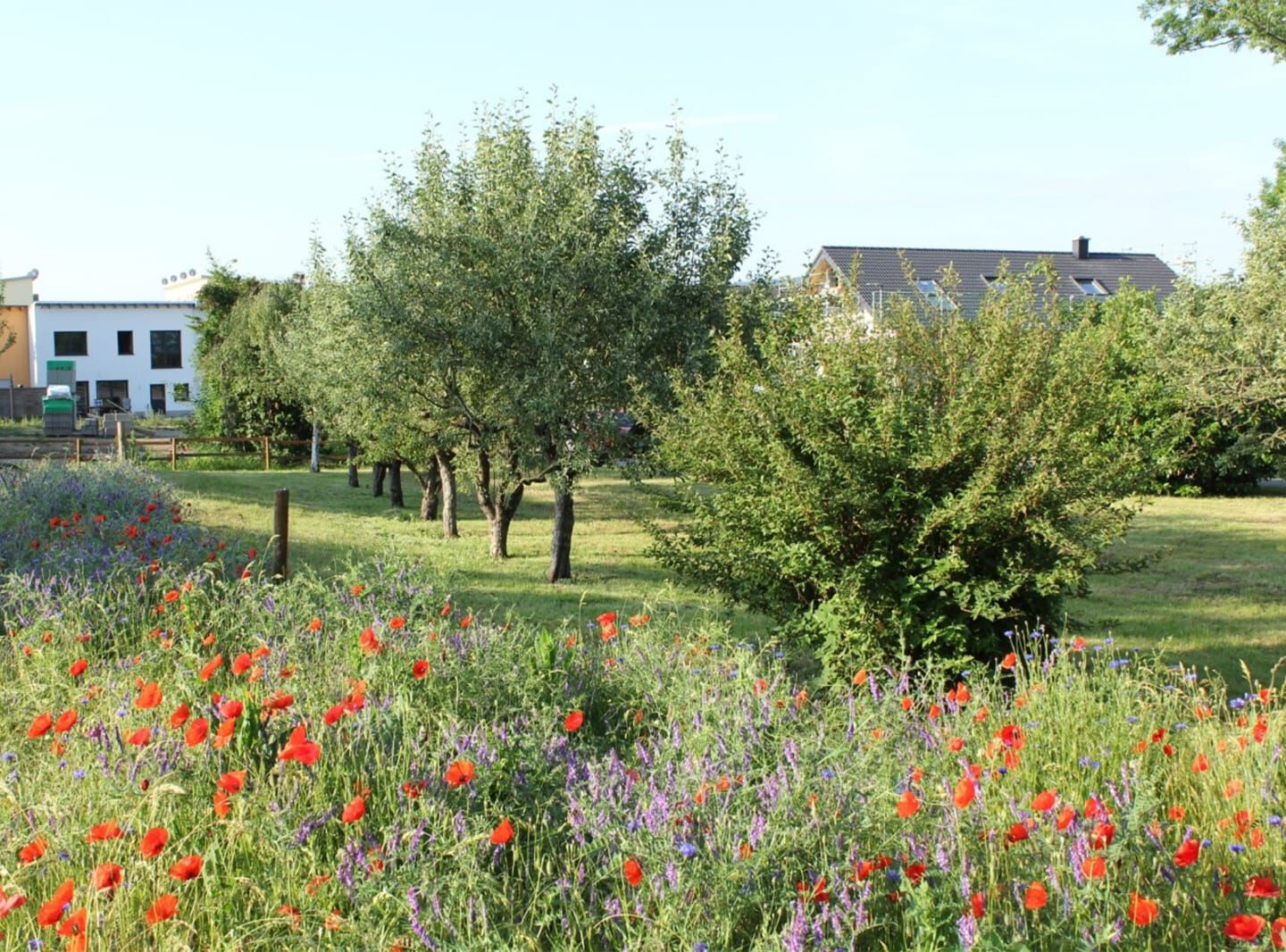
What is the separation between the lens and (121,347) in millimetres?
57375

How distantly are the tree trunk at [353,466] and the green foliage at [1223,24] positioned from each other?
18498 mm

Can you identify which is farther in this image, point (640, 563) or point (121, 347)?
point (121, 347)

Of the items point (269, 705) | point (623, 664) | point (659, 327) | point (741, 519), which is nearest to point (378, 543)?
point (659, 327)

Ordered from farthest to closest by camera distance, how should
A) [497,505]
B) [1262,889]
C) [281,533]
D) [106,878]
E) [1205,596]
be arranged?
[497,505] < [1205,596] < [281,533] < [1262,889] < [106,878]

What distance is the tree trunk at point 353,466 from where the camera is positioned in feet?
87.2

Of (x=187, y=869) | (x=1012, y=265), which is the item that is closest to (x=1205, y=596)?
(x=187, y=869)

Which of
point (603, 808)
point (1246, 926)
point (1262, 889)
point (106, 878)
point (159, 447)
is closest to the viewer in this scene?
point (1246, 926)

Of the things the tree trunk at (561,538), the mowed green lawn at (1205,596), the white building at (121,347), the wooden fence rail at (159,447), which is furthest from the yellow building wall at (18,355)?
the mowed green lawn at (1205,596)

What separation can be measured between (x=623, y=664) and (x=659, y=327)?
844 centimetres

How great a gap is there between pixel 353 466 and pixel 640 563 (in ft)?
43.5

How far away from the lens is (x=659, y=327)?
13.3 metres

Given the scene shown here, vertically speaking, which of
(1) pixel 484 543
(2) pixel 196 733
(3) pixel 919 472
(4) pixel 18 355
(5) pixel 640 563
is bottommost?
(5) pixel 640 563

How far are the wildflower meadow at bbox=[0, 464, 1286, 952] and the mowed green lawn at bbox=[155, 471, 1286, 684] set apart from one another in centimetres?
89

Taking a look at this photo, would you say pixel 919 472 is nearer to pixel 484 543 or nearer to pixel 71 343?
pixel 484 543
